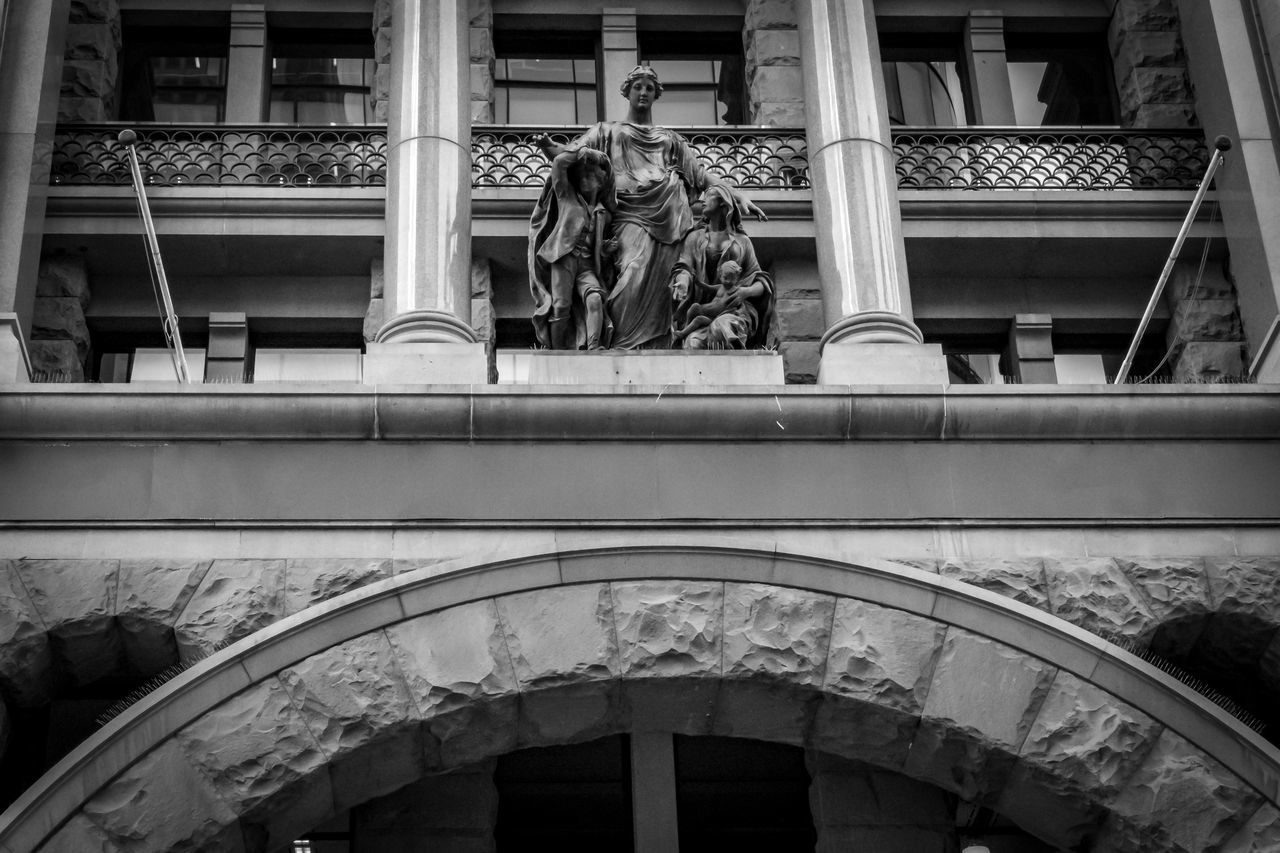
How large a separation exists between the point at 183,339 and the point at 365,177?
239 cm

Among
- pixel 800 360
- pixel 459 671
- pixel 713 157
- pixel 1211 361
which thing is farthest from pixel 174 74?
pixel 1211 361

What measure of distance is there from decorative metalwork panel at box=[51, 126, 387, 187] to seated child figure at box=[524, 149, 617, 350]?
11.5 ft

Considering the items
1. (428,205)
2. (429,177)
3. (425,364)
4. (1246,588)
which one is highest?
(429,177)

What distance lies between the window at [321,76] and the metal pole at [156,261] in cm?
191

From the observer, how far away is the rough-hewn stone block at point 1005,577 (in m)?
14.7

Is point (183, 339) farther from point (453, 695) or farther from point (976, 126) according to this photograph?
point (976, 126)

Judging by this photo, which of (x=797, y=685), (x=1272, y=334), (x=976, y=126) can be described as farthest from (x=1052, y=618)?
(x=976, y=126)

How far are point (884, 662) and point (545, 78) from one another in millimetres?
9214

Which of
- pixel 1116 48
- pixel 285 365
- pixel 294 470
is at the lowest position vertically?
pixel 294 470

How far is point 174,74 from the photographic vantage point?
2116 cm

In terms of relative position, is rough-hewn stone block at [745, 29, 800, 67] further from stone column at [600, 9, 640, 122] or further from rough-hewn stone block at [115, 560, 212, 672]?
rough-hewn stone block at [115, 560, 212, 672]

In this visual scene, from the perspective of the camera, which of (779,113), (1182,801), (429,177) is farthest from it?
(779,113)

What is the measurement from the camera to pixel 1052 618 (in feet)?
47.4

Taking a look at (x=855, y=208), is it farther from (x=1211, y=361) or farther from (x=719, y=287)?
(x=1211, y=361)
